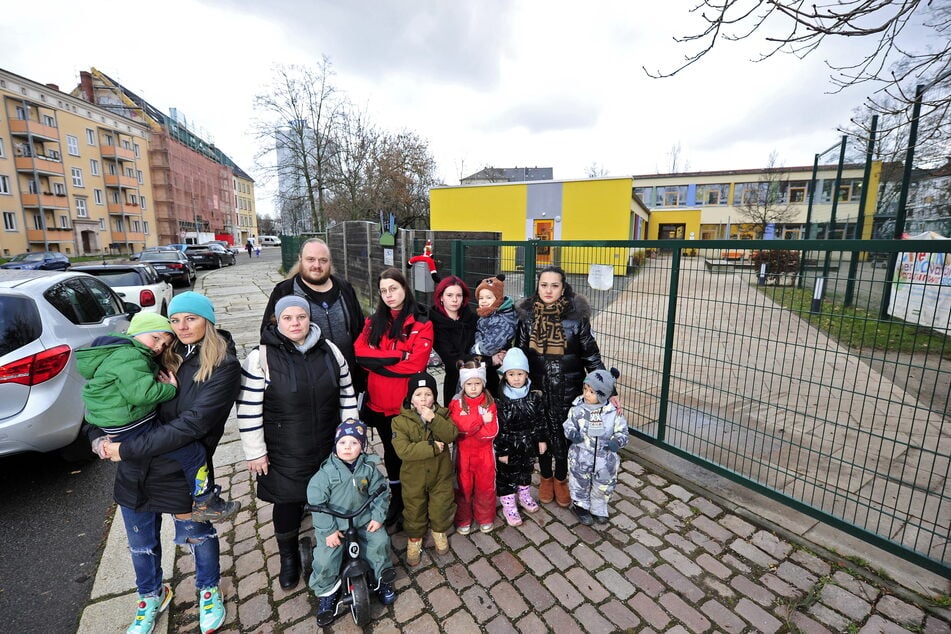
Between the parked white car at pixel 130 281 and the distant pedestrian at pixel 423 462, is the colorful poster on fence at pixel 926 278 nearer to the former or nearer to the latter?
the distant pedestrian at pixel 423 462

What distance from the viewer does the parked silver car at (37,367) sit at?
319 cm

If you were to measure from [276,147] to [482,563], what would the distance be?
2681 cm

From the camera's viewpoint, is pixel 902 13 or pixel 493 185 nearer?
pixel 902 13

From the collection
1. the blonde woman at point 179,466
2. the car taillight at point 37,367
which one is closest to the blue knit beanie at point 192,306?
the blonde woman at point 179,466

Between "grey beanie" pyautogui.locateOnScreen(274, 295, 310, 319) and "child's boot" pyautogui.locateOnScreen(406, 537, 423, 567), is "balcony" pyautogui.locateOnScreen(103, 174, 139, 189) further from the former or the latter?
"child's boot" pyautogui.locateOnScreen(406, 537, 423, 567)

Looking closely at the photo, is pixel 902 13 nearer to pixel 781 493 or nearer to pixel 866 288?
pixel 866 288

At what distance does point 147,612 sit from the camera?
88.7 inches

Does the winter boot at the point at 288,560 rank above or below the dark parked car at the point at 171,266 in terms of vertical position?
below

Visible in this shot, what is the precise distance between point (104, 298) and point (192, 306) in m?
3.88

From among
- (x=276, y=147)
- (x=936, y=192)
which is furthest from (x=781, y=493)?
(x=276, y=147)

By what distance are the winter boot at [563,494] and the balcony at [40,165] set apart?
174 ft

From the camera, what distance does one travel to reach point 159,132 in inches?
2103

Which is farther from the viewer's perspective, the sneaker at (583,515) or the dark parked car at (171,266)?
the dark parked car at (171,266)

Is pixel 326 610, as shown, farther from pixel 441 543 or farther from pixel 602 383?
pixel 602 383
